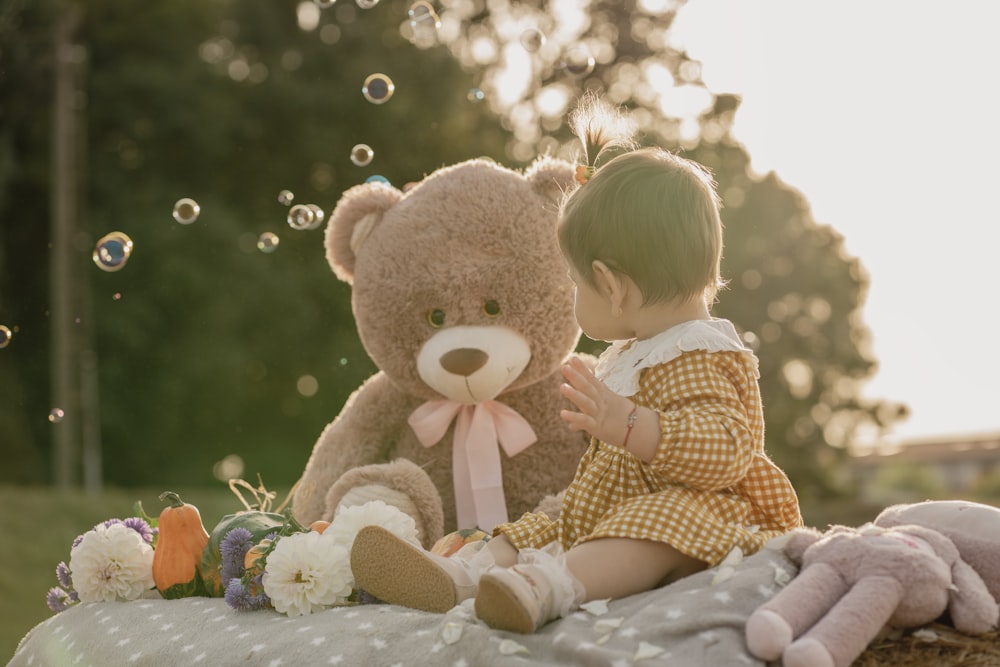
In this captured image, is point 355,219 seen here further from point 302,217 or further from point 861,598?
point 861,598

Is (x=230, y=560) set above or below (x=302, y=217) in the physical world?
below

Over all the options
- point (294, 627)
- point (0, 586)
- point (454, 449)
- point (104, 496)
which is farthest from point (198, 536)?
point (104, 496)

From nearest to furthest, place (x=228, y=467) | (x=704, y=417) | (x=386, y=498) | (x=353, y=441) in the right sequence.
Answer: (x=704, y=417), (x=386, y=498), (x=353, y=441), (x=228, y=467)

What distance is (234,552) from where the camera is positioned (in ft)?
6.92

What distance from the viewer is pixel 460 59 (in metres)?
9.67

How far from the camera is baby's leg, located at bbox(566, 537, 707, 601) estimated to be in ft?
5.72

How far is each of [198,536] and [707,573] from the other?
109 cm

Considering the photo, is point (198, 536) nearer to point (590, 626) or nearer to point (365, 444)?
point (365, 444)

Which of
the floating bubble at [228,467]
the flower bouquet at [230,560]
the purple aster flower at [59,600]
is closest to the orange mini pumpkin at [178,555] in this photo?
the flower bouquet at [230,560]

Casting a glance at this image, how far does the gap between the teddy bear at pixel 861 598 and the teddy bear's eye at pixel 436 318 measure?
134 cm

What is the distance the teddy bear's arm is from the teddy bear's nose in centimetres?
32

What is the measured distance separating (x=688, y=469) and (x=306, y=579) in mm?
660

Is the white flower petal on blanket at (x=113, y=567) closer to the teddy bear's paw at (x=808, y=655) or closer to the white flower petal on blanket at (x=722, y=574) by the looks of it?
the white flower petal on blanket at (x=722, y=574)

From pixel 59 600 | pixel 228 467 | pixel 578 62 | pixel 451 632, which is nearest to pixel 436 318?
pixel 578 62
